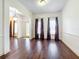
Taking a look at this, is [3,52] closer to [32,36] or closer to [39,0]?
[39,0]

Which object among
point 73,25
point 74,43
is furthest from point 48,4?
point 74,43

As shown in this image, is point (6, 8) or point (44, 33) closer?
point (6, 8)

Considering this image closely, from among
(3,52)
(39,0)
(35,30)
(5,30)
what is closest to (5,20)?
(5,30)

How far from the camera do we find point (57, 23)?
862cm

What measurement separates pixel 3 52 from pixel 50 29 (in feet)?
19.5

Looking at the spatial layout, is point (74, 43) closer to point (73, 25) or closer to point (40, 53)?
point (73, 25)

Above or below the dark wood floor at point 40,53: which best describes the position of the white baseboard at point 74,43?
above

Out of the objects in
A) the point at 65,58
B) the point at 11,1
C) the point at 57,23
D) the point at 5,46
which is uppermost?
the point at 11,1

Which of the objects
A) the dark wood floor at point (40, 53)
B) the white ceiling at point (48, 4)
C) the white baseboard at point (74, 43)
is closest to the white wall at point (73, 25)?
the white baseboard at point (74, 43)

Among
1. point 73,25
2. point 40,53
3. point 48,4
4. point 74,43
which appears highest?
point 48,4

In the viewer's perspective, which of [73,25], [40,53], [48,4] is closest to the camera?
[40,53]

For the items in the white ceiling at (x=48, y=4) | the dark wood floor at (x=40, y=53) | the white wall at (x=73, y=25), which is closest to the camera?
the dark wood floor at (x=40, y=53)

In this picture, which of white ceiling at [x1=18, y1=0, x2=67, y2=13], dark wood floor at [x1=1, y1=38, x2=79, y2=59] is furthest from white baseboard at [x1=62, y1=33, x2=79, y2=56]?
white ceiling at [x1=18, y1=0, x2=67, y2=13]

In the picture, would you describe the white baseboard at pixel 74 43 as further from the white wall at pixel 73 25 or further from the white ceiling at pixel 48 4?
the white ceiling at pixel 48 4
